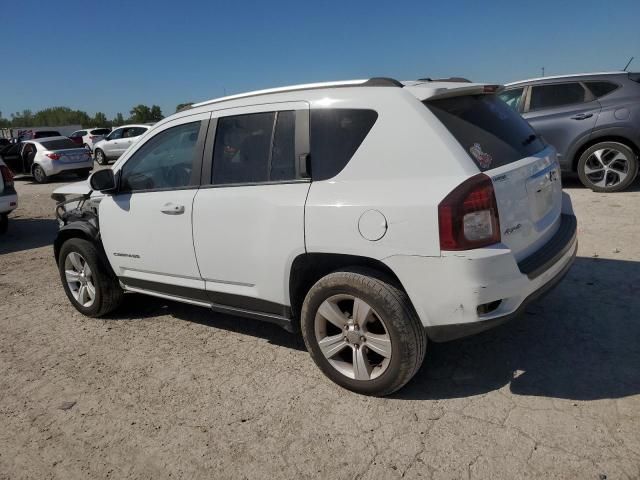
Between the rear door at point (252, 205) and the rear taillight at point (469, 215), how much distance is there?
863 mm

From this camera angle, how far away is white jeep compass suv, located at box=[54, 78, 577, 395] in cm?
253

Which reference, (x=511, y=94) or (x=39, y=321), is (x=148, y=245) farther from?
(x=511, y=94)

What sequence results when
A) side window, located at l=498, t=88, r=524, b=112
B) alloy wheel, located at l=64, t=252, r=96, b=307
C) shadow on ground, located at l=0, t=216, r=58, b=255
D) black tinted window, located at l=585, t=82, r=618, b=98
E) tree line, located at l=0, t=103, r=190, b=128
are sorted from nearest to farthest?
alloy wheel, located at l=64, t=252, r=96, b=307 → black tinted window, located at l=585, t=82, r=618, b=98 → shadow on ground, located at l=0, t=216, r=58, b=255 → side window, located at l=498, t=88, r=524, b=112 → tree line, located at l=0, t=103, r=190, b=128

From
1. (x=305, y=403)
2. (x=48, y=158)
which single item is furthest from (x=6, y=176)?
(x=48, y=158)

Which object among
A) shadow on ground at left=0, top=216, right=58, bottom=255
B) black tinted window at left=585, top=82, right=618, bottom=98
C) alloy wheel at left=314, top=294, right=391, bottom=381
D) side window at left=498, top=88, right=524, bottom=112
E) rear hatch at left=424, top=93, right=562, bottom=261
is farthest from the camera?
side window at left=498, top=88, right=524, bottom=112

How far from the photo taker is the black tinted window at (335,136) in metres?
2.83

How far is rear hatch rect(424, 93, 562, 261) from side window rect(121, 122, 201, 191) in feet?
6.01

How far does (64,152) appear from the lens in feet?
52.7

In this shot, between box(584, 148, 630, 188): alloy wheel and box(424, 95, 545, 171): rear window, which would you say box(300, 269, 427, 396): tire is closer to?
box(424, 95, 545, 171): rear window

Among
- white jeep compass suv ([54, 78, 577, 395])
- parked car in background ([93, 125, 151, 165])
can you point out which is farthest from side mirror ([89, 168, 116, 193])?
parked car in background ([93, 125, 151, 165])

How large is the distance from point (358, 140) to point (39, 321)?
362 centimetres

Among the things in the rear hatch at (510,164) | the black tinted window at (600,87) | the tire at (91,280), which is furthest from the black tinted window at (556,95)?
the tire at (91,280)

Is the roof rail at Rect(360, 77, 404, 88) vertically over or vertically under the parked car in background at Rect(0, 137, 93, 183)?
over

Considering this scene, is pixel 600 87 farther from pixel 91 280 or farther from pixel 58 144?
pixel 58 144
